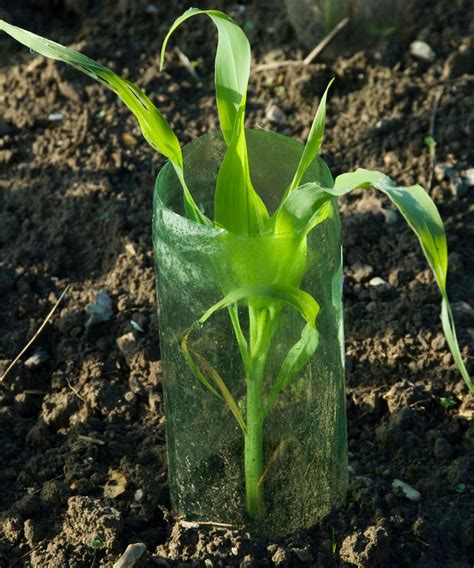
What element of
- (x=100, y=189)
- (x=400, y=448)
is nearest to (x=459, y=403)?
(x=400, y=448)

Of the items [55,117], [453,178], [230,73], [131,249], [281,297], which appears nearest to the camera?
[281,297]

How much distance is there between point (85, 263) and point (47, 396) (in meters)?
0.51

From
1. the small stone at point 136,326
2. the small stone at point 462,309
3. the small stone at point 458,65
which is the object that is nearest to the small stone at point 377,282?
the small stone at point 462,309

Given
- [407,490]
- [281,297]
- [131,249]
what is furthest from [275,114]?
[281,297]

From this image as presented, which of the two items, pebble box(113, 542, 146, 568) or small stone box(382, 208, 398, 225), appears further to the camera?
small stone box(382, 208, 398, 225)

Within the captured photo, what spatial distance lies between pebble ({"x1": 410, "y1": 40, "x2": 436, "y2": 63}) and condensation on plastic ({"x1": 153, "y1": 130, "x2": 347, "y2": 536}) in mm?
1697

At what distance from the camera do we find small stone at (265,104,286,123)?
3.59m

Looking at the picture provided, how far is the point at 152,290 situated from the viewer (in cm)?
300

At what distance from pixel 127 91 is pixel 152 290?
109 centimetres

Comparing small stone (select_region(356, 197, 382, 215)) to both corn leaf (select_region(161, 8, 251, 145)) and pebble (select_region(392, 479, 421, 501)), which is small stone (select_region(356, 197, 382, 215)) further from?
corn leaf (select_region(161, 8, 251, 145))

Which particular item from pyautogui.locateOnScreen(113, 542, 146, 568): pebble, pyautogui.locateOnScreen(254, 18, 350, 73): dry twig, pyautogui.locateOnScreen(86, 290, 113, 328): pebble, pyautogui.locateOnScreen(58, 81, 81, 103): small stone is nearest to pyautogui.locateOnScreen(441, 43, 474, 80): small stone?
pyautogui.locateOnScreen(254, 18, 350, 73): dry twig

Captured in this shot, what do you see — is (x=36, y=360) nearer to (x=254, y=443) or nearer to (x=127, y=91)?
(x=254, y=443)

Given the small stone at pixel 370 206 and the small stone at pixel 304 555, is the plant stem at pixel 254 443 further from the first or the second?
the small stone at pixel 370 206

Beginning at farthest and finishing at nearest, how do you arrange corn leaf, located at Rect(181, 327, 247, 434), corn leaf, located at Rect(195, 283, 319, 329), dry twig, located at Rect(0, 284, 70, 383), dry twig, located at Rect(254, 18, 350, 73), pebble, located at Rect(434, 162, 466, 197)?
dry twig, located at Rect(254, 18, 350, 73)
pebble, located at Rect(434, 162, 466, 197)
dry twig, located at Rect(0, 284, 70, 383)
corn leaf, located at Rect(181, 327, 247, 434)
corn leaf, located at Rect(195, 283, 319, 329)
